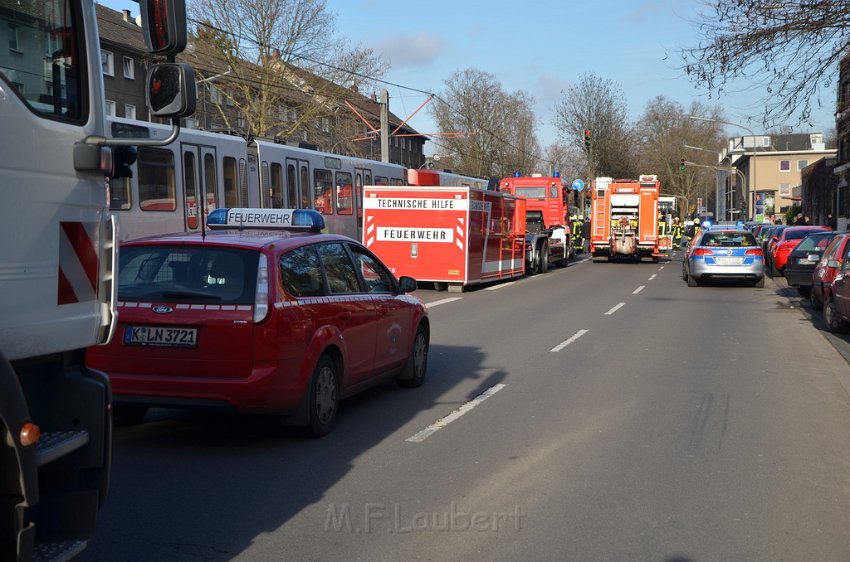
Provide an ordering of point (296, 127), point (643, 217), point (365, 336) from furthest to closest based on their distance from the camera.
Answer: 1. point (296, 127)
2. point (643, 217)
3. point (365, 336)

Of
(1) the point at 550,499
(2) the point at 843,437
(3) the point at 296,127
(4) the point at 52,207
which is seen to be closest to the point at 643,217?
(3) the point at 296,127

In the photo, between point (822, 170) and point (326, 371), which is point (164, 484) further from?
point (822, 170)

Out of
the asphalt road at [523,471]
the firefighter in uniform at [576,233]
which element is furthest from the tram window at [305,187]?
the firefighter in uniform at [576,233]

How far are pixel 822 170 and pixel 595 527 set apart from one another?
210ft

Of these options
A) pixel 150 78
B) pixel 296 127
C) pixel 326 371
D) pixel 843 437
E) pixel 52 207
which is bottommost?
pixel 843 437

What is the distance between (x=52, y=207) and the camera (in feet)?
12.3

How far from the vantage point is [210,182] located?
65.0ft

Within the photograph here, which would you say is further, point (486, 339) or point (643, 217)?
point (643, 217)

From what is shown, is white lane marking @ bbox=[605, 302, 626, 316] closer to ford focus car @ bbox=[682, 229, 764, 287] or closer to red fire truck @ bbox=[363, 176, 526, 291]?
red fire truck @ bbox=[363, 176, 526, 291]

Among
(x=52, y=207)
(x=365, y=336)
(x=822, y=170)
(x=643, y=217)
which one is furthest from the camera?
(x=822, y=170)

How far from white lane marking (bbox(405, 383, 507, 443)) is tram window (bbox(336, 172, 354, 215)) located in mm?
17221

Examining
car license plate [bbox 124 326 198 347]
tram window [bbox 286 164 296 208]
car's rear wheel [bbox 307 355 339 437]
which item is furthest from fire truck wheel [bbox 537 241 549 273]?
car license plate [bbox 124 326 198 347]

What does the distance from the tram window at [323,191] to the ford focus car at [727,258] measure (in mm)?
9626

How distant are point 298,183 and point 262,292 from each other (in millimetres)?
17343
